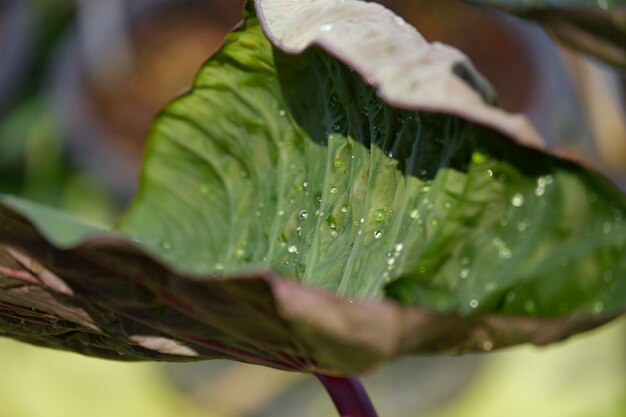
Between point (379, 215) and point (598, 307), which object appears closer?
point (598, 307)

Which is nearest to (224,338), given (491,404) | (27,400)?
(491,404)

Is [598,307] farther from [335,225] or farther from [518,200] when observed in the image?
[335,225]

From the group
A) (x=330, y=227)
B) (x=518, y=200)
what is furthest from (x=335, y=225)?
(x=518, y=200)

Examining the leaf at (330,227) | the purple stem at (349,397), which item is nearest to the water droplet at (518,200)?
the leaf at (330,227)

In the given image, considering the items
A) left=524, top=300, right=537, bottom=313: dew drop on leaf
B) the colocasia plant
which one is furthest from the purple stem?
left=524, top=300, right=537, bottom=313: dew drop on leaf

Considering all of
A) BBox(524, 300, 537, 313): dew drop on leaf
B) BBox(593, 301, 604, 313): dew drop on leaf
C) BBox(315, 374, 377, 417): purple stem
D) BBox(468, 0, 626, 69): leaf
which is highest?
BBox(468, 0, 626, 69): leaf

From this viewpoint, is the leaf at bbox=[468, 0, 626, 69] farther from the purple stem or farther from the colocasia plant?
the purple stem

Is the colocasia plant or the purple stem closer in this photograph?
the colocasia plant

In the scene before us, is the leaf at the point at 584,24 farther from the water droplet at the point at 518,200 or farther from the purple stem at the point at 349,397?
the purple stem at the point at 349,397
